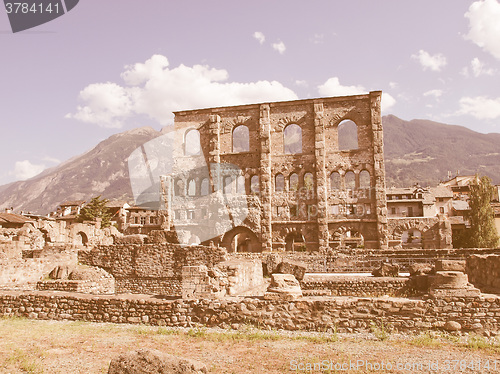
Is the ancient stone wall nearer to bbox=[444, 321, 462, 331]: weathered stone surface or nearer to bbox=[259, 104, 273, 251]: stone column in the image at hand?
bbox=[259, 104, 273, 251]: stone column

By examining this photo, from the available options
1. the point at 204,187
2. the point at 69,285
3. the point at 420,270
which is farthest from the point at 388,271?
the point at 204,187

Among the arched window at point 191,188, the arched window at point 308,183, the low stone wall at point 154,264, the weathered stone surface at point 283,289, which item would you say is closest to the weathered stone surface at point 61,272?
the low stone wall at point 154,264

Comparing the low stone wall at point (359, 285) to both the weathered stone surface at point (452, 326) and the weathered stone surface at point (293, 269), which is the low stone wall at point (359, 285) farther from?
the weathered stone surface at point (452, 326)

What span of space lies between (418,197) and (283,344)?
53322 mm

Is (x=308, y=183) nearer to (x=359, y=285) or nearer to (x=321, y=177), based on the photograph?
(x=321, y=177)

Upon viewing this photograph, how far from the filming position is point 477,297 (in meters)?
7.99

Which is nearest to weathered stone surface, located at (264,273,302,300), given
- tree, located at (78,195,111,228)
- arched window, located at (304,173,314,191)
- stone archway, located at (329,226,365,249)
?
stone archway, located at (329,226,365,249)

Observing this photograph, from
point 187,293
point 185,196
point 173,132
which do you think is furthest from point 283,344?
point 173,132

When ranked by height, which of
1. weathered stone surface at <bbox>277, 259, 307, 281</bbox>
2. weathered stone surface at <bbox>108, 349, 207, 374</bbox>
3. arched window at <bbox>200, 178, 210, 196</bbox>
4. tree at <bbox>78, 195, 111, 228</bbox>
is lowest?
weathered stone surface at <bbox>277, 259, 307, 281</bbox>

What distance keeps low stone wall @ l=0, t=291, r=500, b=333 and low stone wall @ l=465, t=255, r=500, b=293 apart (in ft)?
14.7

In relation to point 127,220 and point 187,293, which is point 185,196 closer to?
point 187,293

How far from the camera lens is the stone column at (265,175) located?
32281 mm

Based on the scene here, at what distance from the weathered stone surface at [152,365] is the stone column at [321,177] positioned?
27414 millimetres

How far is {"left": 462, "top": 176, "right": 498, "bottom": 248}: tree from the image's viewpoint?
120ft
